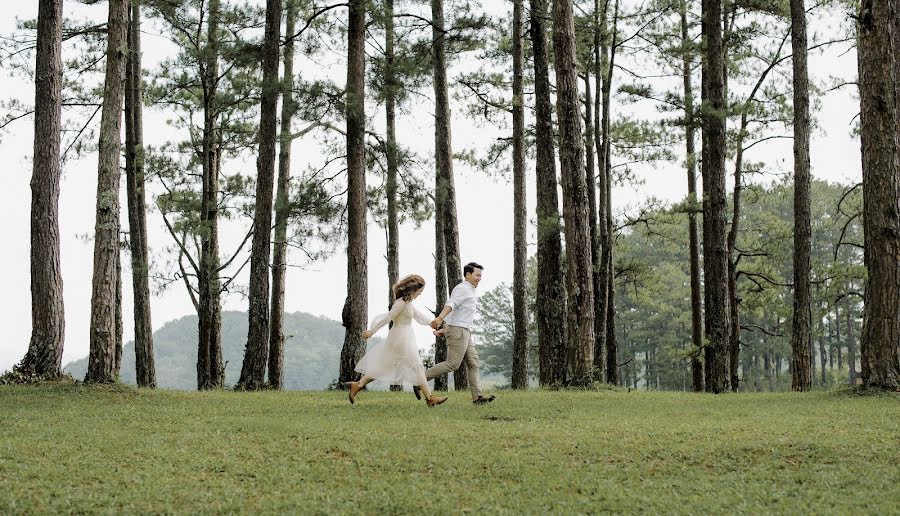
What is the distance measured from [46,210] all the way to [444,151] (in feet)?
→ 28.9

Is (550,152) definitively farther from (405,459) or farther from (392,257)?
(405,459)

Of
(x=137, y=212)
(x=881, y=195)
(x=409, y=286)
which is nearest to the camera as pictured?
(x=409, y=286)

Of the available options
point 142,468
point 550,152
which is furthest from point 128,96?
point 142,468

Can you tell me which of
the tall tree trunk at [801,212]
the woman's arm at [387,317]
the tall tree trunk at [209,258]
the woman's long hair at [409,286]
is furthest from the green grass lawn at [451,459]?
the tall tree trunk at [209,258]

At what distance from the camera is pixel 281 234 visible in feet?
70.3

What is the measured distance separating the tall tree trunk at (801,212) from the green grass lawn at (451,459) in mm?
7985

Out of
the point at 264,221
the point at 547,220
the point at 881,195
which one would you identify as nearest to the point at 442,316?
the point at 547,220

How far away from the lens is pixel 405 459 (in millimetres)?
7680

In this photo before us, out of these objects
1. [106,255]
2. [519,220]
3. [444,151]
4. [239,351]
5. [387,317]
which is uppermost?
[444,151]

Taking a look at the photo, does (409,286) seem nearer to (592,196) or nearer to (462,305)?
(462,305)

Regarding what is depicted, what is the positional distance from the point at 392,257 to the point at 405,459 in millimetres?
14673

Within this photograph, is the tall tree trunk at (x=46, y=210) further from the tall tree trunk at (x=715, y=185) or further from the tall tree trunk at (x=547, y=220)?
the tall tree trunk at (x=715, y=185)

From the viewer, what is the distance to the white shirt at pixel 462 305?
11625 mm

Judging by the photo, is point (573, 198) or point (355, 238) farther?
point (355, 238)
